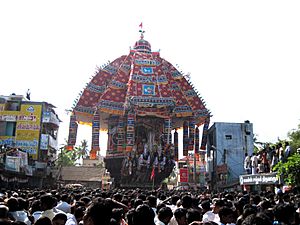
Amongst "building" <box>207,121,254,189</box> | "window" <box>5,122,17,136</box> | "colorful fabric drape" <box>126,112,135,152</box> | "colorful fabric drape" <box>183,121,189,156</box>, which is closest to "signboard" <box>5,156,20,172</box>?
"colorful fabric drape" <box>126,112,135,152</box>

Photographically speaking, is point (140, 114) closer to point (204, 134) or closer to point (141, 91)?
point (141, 91)

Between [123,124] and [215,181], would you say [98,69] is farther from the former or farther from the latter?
[215,181]

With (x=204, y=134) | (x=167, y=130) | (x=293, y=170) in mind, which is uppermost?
(x=204, y=134)

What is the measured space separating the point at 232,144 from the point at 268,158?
16940 mm

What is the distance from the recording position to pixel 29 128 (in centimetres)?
3681

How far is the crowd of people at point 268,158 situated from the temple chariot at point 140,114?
11794 millimetres

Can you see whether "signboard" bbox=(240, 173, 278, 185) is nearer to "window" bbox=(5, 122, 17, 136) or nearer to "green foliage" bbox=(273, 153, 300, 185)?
"green foliage" bbox=(273, 153, 300, 185)

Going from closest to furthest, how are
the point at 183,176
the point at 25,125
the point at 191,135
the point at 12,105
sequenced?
the point at 191,135
the point at 25,125
the point at 12,105
the point at 183,176

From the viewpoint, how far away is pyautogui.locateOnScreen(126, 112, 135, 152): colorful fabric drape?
3044cm

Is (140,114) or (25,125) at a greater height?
(140,114)

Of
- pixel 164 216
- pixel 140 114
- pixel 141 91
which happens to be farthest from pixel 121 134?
pixel 164 216

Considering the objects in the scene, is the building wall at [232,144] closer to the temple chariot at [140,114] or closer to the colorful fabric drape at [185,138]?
the temple chariot at [140,114]

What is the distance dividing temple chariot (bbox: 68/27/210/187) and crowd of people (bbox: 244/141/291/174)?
11.8 metres

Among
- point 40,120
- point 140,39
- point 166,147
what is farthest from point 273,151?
point 40,120
